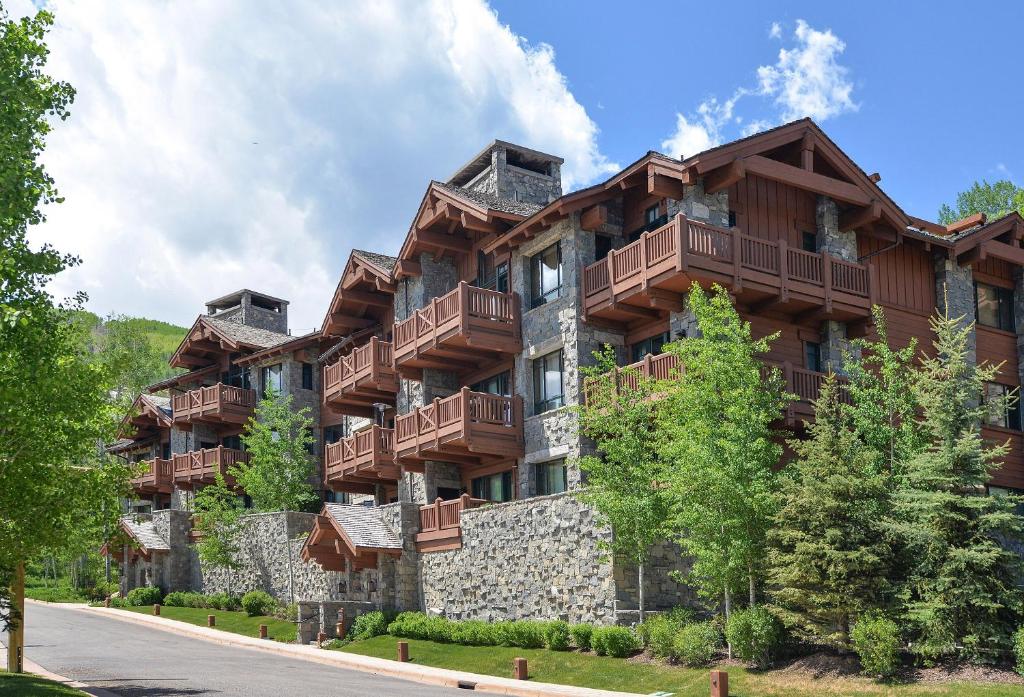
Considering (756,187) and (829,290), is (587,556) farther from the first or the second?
(756,187)

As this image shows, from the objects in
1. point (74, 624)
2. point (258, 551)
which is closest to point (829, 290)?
point (258, 551)

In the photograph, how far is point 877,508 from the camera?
81.1 feet

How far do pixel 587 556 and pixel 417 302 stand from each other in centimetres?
1637

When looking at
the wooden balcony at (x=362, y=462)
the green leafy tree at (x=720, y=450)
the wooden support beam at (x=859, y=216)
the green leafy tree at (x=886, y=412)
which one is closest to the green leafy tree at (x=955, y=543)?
the green leafy tree at (x=886, y=412)

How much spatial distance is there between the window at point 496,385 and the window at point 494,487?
9.34ft

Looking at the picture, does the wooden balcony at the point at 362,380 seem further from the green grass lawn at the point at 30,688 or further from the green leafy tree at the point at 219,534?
the green grass lawn at the point at 30,688

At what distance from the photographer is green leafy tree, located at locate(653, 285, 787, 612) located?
1019 inches

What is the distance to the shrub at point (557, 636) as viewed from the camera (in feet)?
97.3

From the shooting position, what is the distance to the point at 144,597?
53.9 metres

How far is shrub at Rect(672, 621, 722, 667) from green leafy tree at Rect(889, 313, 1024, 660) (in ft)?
15.5

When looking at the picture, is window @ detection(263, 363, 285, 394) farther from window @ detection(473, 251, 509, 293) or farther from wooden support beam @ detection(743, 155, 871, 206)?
wooden support beam @ detection(743, 155, 871, 206)

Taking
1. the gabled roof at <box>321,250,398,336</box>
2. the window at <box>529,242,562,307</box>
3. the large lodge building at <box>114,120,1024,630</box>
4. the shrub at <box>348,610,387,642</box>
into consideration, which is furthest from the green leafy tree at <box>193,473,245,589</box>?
the window at <box>529,242,562,307</box>

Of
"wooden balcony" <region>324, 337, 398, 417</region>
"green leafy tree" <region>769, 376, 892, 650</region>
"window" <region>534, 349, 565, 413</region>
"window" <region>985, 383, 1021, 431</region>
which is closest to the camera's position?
"green leafy tree" <region>769, 376, 892, 650</region>

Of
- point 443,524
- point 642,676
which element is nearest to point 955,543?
point 642,676
